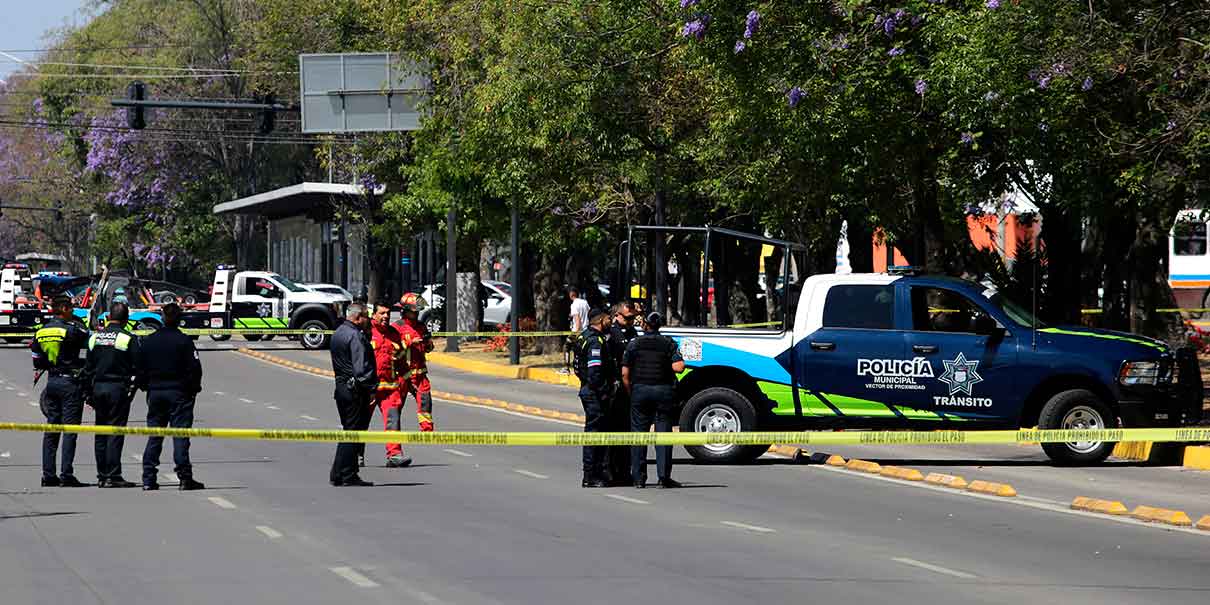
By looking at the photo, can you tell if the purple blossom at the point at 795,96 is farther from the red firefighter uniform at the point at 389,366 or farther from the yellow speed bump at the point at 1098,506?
the yellow speed bump at the point at 1098,506

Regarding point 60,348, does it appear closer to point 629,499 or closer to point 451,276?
point 629,499

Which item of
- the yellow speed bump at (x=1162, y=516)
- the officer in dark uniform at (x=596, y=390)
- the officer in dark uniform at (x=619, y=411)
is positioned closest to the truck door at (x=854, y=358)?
the officer in dark uniform at (x=619, y=411)

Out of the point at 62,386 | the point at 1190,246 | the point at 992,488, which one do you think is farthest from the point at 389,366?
the point at 1190,246

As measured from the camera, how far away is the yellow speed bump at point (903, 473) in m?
18.5

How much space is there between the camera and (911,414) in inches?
758

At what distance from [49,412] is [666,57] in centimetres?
1498

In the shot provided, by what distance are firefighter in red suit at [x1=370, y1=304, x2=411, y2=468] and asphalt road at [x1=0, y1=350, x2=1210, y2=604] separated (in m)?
0.65

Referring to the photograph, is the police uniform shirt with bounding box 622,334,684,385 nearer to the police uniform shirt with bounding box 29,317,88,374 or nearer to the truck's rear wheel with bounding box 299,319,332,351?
the police uniform shirt with bounding box 29,317,88,374

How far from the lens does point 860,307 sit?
19.5 meters

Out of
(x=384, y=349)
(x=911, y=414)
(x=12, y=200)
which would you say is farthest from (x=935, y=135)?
(x=12, y=200)

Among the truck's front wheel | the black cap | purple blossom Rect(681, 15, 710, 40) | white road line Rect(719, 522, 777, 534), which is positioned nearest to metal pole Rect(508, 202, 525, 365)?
purple blossom Rect(681, 15, 710, 40)

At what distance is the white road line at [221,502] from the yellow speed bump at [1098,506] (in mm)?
7030

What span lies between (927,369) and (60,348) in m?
8.44

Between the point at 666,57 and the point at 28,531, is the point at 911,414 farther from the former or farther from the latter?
the point at 666,57
